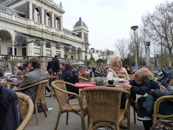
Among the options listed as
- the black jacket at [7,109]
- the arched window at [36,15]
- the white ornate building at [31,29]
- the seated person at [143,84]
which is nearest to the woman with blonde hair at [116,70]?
the seated person at [143,84]

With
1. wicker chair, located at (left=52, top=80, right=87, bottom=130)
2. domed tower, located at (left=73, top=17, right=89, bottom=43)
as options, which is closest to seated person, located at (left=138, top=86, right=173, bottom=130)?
wicker chair, located at (left=52, top=80, right=87, bottom=130)

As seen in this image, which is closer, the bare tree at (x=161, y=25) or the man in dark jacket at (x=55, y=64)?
the man in dark jacket at (x=55, y=64)

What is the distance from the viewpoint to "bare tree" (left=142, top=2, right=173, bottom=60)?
1660 cm

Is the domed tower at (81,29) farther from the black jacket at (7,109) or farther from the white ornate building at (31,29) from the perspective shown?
the black jacket at (7,109)

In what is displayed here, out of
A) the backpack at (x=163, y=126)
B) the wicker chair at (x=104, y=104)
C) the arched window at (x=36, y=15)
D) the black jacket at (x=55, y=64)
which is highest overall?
the arched window at (x=36, y=15)

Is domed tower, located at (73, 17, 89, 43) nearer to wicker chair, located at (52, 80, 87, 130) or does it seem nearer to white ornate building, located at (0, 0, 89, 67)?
white ornate building, located at (0, 0, 89, 67)

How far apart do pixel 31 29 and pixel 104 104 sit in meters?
25.8

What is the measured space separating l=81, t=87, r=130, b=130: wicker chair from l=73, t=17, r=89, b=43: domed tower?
1691 inches

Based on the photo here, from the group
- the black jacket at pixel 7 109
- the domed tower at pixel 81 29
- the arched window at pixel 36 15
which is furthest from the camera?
the domed tower at pixel 81 29

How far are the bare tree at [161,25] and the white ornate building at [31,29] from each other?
16.2 m

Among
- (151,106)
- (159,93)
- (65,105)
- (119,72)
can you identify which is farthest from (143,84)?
(65,105)

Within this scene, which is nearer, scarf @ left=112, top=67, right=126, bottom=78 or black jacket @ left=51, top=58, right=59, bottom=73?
scarf @ left=112, top=67, right=126, bottom=78

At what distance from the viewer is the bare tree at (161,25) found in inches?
653

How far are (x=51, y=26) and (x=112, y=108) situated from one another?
32311mm
